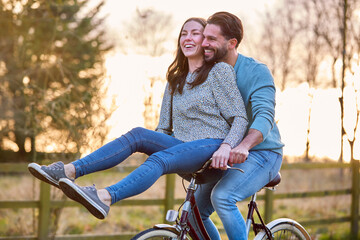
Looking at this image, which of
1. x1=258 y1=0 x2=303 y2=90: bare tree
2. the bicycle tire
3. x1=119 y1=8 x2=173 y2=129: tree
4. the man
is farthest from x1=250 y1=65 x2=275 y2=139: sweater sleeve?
x1=258 y1=0 x2=303 y2=90: bare tree

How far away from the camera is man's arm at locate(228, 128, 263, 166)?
9.91ft

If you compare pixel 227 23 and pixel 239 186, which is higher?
pixel 227 23

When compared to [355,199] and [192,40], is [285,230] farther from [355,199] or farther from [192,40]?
[355,199]

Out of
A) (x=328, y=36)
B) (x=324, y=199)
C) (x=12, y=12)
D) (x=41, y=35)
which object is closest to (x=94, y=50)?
(x=41, y=35)

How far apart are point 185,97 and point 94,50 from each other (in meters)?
15.7

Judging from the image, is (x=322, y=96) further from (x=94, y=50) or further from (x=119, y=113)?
(x=119, y=113)

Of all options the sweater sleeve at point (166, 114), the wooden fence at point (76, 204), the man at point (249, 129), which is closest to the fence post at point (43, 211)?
the wooden fence at point (76, 204)

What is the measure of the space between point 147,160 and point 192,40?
899 mm

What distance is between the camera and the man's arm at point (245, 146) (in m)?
3.02

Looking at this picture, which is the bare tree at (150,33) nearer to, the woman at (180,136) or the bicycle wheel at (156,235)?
the woman at (180,136)

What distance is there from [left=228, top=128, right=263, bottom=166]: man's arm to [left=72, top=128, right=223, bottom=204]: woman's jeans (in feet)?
0.44

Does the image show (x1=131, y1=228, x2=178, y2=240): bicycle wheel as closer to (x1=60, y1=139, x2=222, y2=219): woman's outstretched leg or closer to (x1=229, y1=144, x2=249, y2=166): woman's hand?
(x1=60, y1=139, x2=222, y2=219): woman's outstretched leg

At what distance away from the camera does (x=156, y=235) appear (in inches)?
118

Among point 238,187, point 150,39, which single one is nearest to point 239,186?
point 238,187
